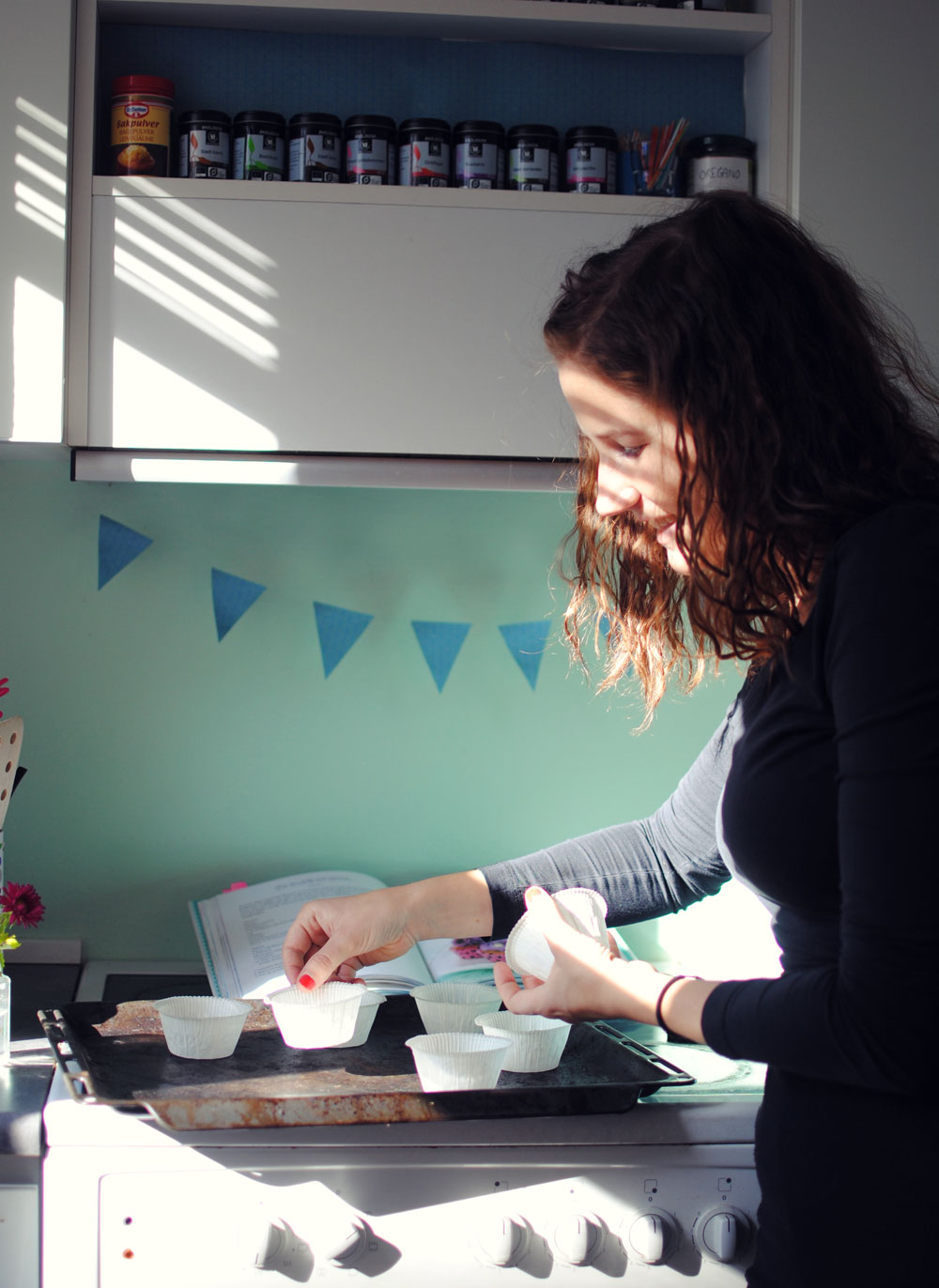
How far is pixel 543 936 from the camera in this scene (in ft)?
3.31

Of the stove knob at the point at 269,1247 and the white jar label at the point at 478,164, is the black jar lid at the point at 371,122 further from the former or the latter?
the stove knob at the point at 269,1247

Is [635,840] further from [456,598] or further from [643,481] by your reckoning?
[456,598]

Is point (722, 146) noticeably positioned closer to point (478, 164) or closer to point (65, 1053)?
point (478, 164)

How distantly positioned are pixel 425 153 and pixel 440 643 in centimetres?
67

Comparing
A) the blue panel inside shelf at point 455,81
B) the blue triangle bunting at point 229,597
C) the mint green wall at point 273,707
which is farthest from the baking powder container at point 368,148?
the blue triangle bunting at point 229,597

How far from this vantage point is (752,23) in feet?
4.52

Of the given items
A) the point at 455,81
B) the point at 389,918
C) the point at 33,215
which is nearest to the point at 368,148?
the point at 455,81

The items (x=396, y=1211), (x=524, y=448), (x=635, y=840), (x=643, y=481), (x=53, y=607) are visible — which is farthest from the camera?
(x=53, y=607)

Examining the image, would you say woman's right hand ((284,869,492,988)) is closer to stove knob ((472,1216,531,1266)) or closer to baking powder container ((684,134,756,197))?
stove knob ((472,1216,531,1266))

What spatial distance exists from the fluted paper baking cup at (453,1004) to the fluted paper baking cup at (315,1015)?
7 centimetres

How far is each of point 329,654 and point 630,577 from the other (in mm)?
676

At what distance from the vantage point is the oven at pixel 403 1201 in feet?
3.47

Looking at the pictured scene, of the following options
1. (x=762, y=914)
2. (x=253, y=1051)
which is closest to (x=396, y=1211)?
(x=253, y=1051)

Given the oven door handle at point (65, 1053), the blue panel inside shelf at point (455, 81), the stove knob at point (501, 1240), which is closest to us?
the oven door handle at point (65, 1053)
